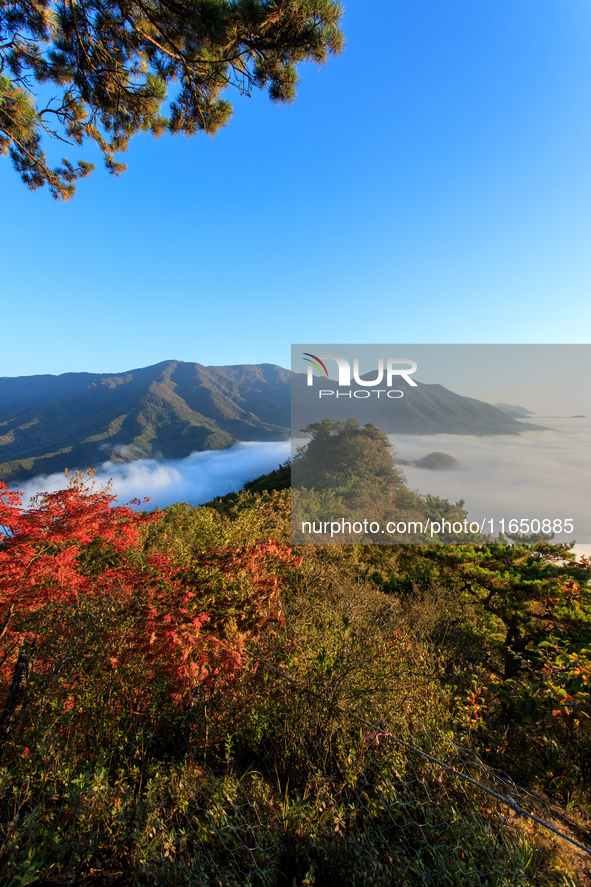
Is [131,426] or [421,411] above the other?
[421,411]

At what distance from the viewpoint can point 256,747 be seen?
243 centimetres

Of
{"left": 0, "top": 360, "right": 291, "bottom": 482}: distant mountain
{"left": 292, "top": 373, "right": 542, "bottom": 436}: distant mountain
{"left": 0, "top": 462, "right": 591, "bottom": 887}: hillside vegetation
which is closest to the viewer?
{"left": 0, "top": 462, "right": 591, "bottom": 887}: hillside vegetation

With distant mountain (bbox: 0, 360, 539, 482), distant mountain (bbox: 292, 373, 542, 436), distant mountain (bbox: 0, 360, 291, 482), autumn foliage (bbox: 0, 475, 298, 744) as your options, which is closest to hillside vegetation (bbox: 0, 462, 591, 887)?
autumn foliage (bbox: 0, 475, 298, 744)

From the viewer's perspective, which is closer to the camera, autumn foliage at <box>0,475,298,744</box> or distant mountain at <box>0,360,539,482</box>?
autumn foliage at <box>0,475,298,744</box>

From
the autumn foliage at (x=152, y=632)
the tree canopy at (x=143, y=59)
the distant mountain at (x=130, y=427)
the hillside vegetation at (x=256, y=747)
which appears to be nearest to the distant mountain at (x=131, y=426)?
the distant mountain at (x=130, y=427)

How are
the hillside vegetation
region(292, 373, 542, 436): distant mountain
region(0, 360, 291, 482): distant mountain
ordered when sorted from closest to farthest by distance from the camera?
the hillside vegetation < region(292, 373, 542, 436): distant mountain < region(0, 360, 291, 482): distant mountain

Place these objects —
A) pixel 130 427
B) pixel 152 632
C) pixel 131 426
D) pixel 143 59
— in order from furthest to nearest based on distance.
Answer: pixel 131 426
pixel 130 427
pixel 143 59
pixel 152 632

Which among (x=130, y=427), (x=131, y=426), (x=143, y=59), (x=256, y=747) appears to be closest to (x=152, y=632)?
(x=256, y=747)

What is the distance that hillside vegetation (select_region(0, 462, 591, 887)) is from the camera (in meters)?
1.59

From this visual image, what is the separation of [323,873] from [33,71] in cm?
906

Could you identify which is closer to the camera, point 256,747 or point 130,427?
point 256,747

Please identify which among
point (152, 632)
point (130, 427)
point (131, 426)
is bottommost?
point (130, 427)

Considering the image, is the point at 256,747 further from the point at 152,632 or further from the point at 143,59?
the point at 143,59

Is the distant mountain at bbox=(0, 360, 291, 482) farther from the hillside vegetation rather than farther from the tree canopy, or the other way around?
the hillside vegetation
